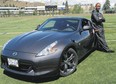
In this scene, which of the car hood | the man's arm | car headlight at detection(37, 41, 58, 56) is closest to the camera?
car headlight at detection(37, 41, 58, 56)

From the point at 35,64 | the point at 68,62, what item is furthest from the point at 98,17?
the point at 35,64

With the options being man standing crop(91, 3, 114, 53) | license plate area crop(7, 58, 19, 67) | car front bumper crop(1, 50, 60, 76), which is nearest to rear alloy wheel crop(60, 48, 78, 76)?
car front bumper crop(1, 50, 60, 76)

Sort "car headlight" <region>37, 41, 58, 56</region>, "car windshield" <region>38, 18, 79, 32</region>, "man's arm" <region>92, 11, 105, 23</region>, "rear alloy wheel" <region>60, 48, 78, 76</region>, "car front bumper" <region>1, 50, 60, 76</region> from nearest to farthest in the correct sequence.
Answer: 1. "car front bumper" <region>1, 50, 60, 76</region>
2. "car headlight" <region>37, 41, 58, 56</region>
3. "rear alloy wheel" <region>60, 48, 78, 76</region>
4. "car windshield" <region>38, 18, 79, 32</region>
5. "man's arm" <region>92, 11, 105, 23</region>

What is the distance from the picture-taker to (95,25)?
8055mm

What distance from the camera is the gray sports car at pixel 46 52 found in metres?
4.98

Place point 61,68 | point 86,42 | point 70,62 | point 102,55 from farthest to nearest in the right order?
point 102,55
point 86,42
point 70,62
point 61,68

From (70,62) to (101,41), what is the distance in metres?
2.69

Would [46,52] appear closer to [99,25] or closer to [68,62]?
[68,62]

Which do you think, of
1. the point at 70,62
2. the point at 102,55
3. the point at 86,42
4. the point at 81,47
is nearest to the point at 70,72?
the point at 70,62

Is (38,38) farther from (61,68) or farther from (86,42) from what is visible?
(86,42)

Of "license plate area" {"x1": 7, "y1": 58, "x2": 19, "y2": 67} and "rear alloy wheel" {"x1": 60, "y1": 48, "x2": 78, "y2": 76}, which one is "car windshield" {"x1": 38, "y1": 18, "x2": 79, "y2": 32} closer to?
"rear alloy wheel" {"x1": 60, "y1": 48, "x2": 78, "y2": 76}

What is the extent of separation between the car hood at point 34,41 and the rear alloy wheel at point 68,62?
0.42m

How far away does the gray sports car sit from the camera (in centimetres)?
498

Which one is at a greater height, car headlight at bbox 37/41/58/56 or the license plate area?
car headlight at bbox 37/41/58/56
